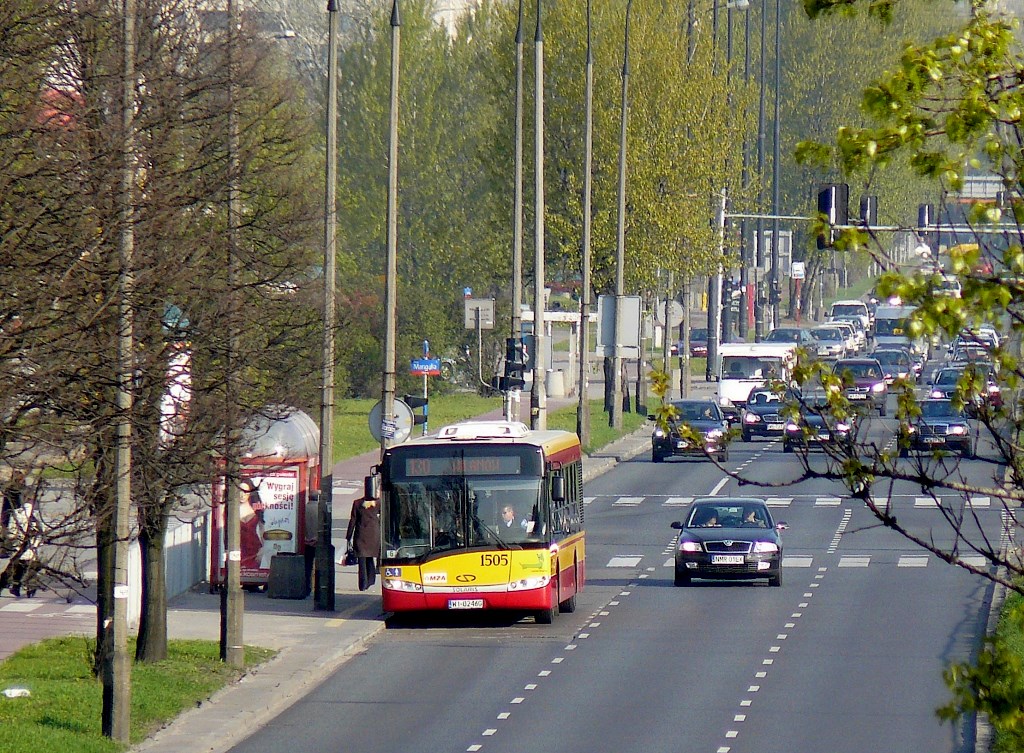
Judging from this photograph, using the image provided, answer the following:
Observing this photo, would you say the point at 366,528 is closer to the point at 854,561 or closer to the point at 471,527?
the point at 471,527

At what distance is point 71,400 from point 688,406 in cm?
3658

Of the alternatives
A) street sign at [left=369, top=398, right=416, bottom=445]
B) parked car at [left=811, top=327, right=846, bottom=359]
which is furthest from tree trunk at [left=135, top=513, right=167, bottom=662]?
parked car at [left=811, top=327, right=846, bottom=359]

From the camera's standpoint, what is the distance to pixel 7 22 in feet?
46.5

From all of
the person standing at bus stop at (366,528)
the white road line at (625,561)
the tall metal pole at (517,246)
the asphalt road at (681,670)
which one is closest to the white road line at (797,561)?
the asphalt road at (681,670)

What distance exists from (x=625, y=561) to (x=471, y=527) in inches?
320

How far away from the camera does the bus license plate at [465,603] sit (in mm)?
25281

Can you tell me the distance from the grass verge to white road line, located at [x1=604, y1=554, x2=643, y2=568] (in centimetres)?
1061

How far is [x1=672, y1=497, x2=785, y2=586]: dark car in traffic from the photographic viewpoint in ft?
97.2

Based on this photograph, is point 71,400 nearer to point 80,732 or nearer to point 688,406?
point 80,732

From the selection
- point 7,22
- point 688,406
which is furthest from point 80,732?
point 688,406

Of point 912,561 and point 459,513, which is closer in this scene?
point 459,513

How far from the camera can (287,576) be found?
27.9 m

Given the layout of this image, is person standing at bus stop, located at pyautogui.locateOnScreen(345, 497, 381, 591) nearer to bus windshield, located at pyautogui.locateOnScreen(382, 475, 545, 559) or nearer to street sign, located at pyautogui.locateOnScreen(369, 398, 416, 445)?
bus windshield, located at pyautogui.locateOnScreen(382, 475, 545, 559)

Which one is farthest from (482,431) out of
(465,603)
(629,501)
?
(629,501)
